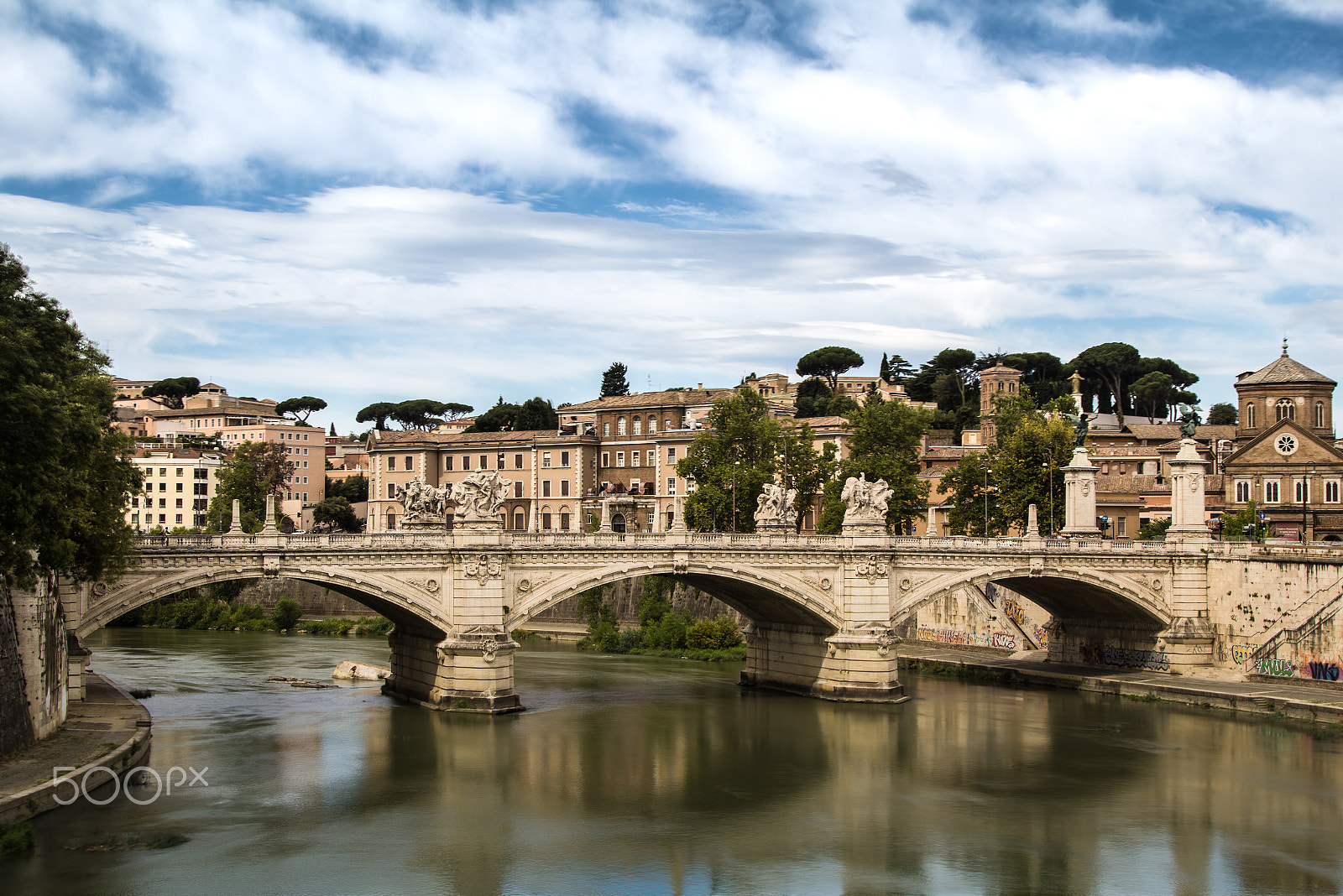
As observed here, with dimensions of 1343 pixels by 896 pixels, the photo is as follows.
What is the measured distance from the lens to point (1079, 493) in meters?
53.7

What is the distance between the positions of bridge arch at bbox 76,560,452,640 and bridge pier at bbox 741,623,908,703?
13.0m

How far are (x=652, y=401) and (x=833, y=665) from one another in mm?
49223

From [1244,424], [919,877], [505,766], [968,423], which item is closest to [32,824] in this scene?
[505,766]

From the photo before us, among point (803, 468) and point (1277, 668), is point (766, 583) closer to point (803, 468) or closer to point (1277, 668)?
point (1277, 668)

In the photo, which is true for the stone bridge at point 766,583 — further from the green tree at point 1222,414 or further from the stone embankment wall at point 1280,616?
the green tree at point 1222,414

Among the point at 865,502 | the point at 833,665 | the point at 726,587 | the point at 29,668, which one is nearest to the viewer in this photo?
the point at 29,668

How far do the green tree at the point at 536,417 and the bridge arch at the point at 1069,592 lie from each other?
204ft

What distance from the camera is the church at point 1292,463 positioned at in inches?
2482

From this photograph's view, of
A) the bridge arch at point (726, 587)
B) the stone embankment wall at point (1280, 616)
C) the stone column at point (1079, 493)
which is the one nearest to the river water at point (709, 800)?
the bridge arch at point (726, 587)

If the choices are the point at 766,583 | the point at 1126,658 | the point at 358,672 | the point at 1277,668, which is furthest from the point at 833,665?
the point at 358,672

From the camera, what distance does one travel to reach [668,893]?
24094 mm

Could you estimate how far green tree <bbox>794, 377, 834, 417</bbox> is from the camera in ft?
369

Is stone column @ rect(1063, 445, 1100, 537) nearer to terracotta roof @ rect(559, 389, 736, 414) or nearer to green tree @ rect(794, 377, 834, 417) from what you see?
terracotta roof @ rect(559, 389, 736, 414)

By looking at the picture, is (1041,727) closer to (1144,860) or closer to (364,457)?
(1144,860)
